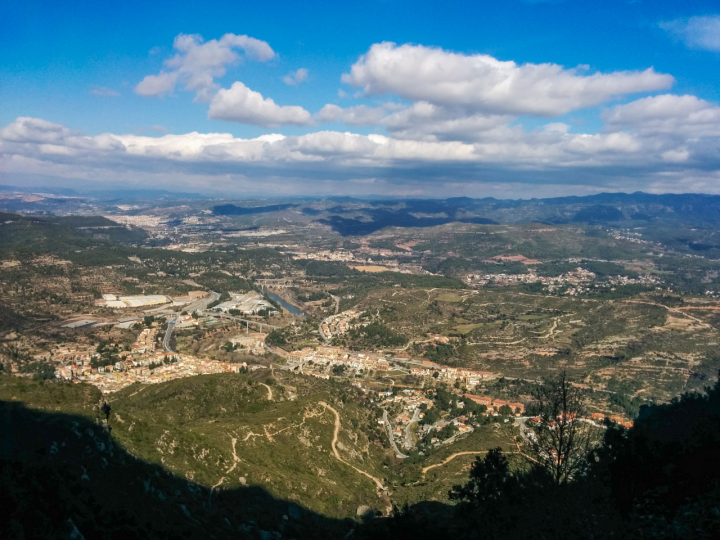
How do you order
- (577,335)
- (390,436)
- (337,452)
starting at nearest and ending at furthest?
(337,452), (390,436), (577,335)

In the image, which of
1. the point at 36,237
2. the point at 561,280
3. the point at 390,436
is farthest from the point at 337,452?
the point at 36,237

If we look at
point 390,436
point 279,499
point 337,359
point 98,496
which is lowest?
point 337,359

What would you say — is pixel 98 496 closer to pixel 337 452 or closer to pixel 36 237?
pixel 337 452

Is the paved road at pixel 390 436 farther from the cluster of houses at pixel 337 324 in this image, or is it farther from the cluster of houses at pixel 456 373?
the cluster of houses at pixel 337 324

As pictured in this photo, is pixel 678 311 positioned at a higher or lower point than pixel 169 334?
higher

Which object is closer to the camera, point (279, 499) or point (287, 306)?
point (279, 499)

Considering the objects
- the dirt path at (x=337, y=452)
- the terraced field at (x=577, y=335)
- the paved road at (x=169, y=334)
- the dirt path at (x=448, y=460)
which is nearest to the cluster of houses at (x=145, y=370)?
the paved road at (x=169, y=334)

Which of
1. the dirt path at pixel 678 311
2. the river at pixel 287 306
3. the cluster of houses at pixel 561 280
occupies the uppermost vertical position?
the dirt path at pixel 678 311

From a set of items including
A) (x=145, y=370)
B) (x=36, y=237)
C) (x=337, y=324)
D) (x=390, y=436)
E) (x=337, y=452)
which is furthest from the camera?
(x=36, y=237)

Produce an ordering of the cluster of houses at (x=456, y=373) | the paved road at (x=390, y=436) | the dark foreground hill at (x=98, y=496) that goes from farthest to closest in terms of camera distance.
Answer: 1. the cluster of houses at (x=456, y=373)
2. the paved road at (x=390, y=436)
3. the dark foreground hill at (x=98, y=496)

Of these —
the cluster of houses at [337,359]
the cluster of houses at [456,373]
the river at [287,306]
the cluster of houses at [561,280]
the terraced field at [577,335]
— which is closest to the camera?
the terraced field at [577,335]

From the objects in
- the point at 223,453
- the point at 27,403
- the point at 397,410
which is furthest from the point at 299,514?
the point at 397,410

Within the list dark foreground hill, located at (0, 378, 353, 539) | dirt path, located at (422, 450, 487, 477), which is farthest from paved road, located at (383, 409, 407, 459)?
dark foreground hill, located at (0, 378, 353, 539)
